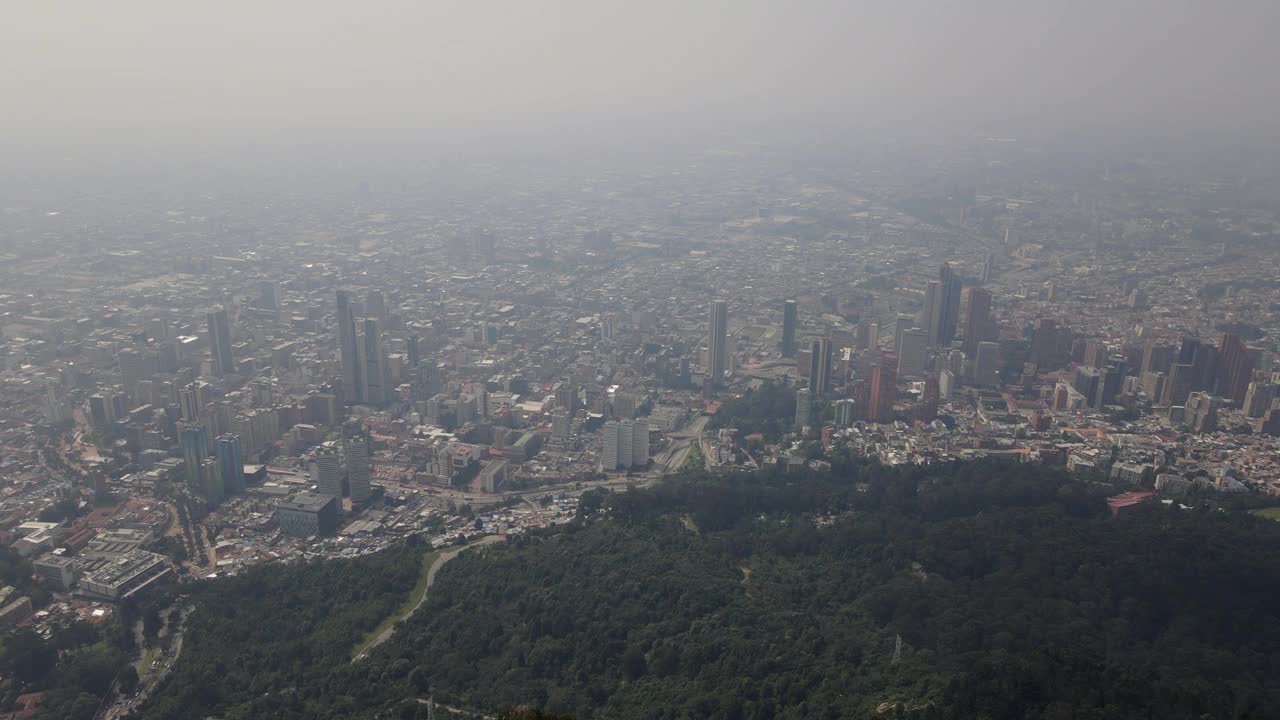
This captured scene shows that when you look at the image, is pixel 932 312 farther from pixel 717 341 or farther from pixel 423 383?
pixel 423 383

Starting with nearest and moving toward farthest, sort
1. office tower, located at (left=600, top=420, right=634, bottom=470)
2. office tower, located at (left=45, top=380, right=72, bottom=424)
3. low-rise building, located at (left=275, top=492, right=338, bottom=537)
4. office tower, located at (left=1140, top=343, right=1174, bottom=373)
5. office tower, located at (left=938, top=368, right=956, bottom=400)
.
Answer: low-rise building, located at (left=275, top=492, right=338, bottom=537)
office tower, located at (left=600, top=420, right=634, bottom=470)
office tower, located at (left=45, top=380, right=72, bottom=424)
office tower, located at (left=938, top=368, right=956, bottom=400)
office tower, located at (left=1140, top=343, right=1174, bottom=373)

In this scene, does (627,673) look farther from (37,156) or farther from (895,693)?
(37,156)

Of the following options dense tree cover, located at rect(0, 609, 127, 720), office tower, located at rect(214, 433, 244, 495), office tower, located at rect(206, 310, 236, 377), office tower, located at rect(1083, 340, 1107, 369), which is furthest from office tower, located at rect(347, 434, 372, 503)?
office tower, located at rect(1083, 340, 1107, 369)

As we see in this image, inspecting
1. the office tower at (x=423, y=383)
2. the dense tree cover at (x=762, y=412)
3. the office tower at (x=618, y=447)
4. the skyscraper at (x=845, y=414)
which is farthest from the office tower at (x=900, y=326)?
the office tower at (x=423, y=383)

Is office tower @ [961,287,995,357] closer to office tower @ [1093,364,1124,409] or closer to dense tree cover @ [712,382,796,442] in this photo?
office tower @ [1093,364,1124,409]

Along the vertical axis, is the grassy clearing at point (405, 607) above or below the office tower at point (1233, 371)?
below

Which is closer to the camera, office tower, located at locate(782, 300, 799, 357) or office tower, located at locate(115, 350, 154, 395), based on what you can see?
office tower, located at locate(115, 350, 154, 395)

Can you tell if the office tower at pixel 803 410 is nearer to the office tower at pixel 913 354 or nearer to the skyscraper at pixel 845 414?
the skyscraper at pixel 845 414
